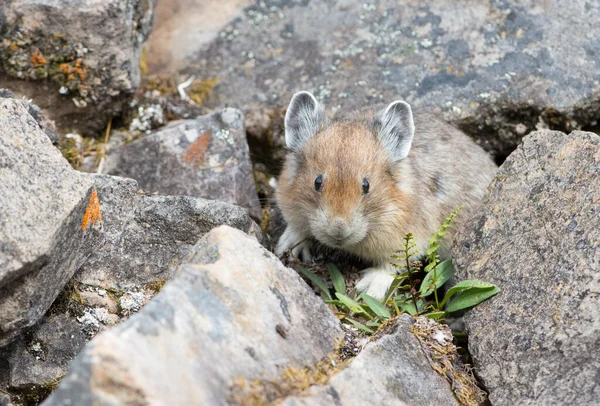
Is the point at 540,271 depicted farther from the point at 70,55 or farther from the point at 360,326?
the point at 70,55

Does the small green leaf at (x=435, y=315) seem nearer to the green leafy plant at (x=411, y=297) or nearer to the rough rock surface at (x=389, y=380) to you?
the green leafy plant at (x=411, y=297)

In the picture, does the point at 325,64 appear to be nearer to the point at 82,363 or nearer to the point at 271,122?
the point at 271,122

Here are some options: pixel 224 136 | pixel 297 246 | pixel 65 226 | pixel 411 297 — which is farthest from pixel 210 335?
pixel 224 136

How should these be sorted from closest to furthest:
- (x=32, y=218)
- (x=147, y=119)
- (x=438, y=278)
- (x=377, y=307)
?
(x=32, y=218)
(x=377, y=307)
(x=438, y=278)
(x=147, y=119)

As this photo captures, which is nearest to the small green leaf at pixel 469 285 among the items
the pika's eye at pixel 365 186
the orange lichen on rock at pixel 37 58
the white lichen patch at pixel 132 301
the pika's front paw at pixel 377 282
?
the pika's front paw at pixel 377 282

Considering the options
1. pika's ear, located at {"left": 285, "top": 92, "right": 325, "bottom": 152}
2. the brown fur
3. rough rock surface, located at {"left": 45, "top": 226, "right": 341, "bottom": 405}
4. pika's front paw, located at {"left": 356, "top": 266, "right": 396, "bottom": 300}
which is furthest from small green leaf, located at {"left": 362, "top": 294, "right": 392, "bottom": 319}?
pika's ear, located at {"left": 285, "top": 92, "right": 325, "bottom": 152}

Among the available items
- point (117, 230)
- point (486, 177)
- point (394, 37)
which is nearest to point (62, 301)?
point (117, 230)

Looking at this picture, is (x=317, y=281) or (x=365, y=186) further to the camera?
(x=317, y=281)
